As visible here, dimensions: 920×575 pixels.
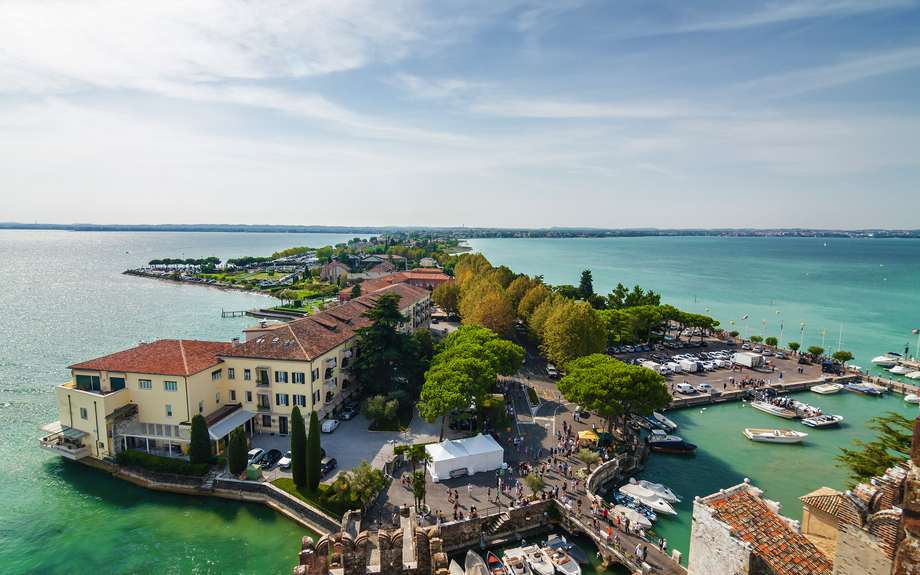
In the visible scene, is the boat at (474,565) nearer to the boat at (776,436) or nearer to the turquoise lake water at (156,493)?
the turquoise lake water at (156,493)

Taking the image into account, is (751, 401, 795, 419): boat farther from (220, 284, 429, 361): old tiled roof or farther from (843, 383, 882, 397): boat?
(220, 284, 429, 361): old tiled roof

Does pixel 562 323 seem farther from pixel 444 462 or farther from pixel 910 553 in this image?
pixel 910 553

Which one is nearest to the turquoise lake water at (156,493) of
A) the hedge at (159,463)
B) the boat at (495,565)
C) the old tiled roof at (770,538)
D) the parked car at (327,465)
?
the hedge at (159,463)

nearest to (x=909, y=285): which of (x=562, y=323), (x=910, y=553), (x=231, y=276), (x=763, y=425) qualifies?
(x=763, y=425)

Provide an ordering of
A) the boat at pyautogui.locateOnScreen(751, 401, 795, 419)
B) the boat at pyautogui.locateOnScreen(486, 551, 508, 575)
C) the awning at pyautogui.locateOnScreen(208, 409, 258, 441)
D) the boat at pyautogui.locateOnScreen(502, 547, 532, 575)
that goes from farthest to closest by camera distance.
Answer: the boat at pyautogui.locateOnScreen(751, 401, 795, 419) < the awning at pyautogui.locateOnScreen(208, 409, 258, 441) < the boat at pyautogui.locateOnScreen(486, 551, 508, 575) < the boat at pyautogui.locateOnScreen(502, 547, 532, 575)

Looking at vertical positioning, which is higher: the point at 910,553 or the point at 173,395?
the point at 910,553

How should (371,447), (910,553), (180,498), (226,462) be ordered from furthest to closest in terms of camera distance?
(371,447)
(226,462)
(180,498)
(910,553)

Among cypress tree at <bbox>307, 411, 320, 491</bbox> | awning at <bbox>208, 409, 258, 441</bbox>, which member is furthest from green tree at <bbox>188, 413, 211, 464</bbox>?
cypress tree at <bbox>307, 411, 320, 491</bbox>

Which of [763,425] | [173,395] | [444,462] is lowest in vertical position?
[763,425]
